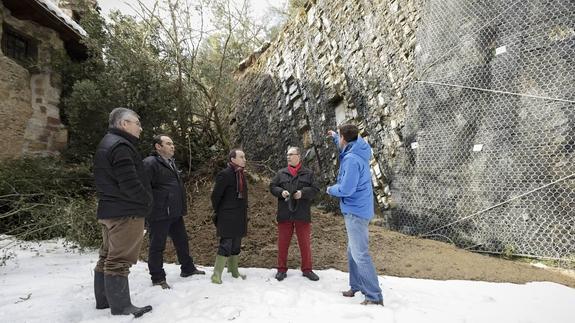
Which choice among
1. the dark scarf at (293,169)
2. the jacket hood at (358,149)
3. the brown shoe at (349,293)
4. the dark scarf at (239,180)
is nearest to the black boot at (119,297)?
the dark scarf at (239,180)

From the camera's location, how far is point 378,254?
532 cm

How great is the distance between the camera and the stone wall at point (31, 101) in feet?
25.3

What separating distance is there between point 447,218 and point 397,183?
51.2 inches

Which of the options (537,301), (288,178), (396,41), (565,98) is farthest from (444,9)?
(537,301)

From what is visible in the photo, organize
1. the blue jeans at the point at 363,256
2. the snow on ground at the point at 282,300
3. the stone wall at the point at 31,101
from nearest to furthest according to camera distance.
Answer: the snow on ground at the point at 282,300 → the blue jeans at the point at 363,256 → the stone wall at the point at 31,101

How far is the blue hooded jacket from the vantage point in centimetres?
344

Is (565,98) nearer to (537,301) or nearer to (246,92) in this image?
(537,301)

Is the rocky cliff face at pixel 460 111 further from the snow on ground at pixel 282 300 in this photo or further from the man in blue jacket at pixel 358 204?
the man in blue jacket at pixel 358 204

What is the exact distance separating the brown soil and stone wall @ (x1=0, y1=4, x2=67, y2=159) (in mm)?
4492

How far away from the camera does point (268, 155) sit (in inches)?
432

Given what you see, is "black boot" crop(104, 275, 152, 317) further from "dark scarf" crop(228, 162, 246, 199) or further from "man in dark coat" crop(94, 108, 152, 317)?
"dark scarf" crop(228, 162, 246, 199)

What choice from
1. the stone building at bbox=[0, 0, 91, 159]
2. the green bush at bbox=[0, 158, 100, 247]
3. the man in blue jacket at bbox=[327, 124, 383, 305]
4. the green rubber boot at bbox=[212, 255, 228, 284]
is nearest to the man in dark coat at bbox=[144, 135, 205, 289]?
the green rubber boot at bbox=[212, 255, 228, 284]

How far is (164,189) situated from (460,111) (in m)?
5.20

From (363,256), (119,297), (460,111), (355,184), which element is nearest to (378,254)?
(363,256)
